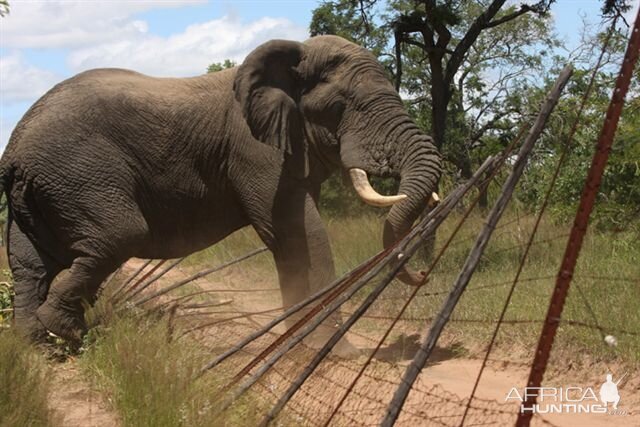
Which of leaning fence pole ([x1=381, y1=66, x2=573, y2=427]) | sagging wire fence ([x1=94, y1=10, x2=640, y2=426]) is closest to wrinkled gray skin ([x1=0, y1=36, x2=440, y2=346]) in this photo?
sagging wire fence ([x1=94, y1=10, x2=640, y2=426])

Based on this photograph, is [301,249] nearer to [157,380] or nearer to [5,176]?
[5,176]

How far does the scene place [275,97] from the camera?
6973mm

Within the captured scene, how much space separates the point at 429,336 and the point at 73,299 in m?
3.79

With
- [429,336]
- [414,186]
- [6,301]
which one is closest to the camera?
[429,336]

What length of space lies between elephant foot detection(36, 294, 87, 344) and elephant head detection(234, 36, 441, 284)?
1.86m

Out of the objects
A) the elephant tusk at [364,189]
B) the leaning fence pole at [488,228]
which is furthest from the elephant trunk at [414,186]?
the leaning fence pole at [488,228]

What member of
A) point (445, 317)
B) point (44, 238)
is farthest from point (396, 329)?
point (445, 317)

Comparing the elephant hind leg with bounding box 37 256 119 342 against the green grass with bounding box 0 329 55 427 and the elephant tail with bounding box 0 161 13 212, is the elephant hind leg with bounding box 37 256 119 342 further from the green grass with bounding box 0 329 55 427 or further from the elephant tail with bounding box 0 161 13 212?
the green grass with bounding box 0 329 55 427

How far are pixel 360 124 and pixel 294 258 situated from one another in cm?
109

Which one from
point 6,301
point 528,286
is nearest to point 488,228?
point 528,286

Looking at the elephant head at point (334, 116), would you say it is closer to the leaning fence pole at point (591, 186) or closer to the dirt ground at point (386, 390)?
the dirt ground at point (386, 390)

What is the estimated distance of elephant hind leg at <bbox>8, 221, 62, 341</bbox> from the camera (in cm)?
665

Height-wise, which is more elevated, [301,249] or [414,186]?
[414,186]

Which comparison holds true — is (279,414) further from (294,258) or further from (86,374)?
(294,258)
